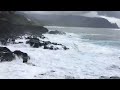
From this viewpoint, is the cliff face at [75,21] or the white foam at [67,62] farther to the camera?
the cliff face at [75,21]

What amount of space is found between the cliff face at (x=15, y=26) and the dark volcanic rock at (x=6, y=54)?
24 cm

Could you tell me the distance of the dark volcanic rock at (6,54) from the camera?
446 cm

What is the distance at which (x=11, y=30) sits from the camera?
4734 millimetres

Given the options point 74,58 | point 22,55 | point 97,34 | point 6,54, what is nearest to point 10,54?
point 6,54

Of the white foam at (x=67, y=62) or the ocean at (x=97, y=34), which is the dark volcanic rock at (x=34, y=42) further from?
the ocean at (x=97, y=34)

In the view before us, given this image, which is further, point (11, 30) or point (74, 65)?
point (11, 30)

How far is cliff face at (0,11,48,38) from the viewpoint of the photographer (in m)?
4.54

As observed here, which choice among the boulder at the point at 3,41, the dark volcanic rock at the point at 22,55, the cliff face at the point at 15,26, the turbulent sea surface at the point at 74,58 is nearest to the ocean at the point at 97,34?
the turbulent sea surface at the point at 74,58

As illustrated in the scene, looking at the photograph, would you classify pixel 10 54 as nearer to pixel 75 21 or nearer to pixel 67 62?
pixel 67 62

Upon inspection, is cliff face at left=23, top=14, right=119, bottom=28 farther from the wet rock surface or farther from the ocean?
the wet rock surface
